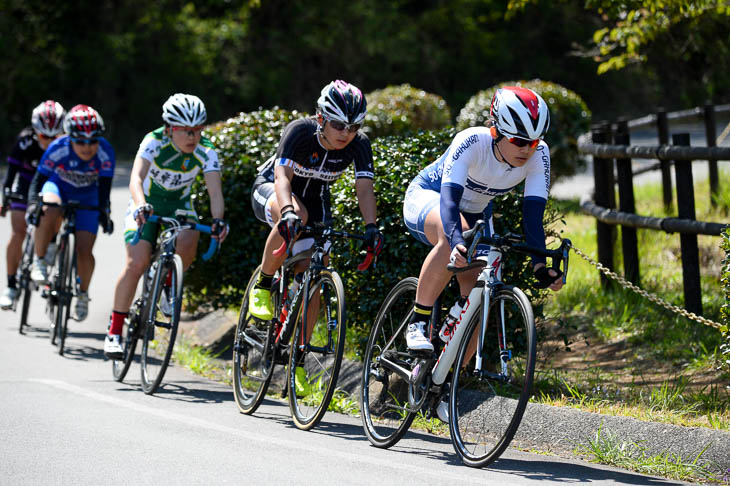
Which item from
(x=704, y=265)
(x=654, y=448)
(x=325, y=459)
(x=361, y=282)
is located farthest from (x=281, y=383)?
(x=704, y=265)

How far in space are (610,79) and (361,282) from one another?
30.9 metres

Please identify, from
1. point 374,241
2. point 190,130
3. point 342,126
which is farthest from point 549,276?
point 190,130

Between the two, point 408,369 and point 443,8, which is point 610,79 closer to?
point 443,8

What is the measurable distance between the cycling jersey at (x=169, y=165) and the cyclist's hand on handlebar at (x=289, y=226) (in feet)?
6.17

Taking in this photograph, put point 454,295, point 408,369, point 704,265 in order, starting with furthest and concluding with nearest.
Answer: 1. point 704,265
2. point 454,295
3. point 408,369

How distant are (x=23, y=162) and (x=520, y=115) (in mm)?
7058

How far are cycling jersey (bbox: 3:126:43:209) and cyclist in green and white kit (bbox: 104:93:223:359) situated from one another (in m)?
3.17

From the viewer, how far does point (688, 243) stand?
8258mm

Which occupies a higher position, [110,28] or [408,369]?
[110,28]

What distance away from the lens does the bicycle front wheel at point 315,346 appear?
6.15m

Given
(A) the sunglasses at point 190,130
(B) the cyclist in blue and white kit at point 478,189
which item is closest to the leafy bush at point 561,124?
(A) the sunglasses at point 190,130

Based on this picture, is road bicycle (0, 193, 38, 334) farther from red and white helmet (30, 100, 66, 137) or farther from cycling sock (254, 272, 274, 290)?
cycling sock (254, 272, 274, 290)

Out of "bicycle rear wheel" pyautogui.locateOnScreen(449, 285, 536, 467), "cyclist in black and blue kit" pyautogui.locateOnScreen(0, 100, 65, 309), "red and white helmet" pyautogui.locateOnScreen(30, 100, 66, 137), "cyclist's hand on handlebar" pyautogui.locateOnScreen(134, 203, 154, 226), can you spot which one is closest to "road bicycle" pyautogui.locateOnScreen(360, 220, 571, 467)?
"bicycle rear wheel" pyautogui.locateOnScreen(449, 285, 536, 467)

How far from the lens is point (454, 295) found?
6.96 meters
